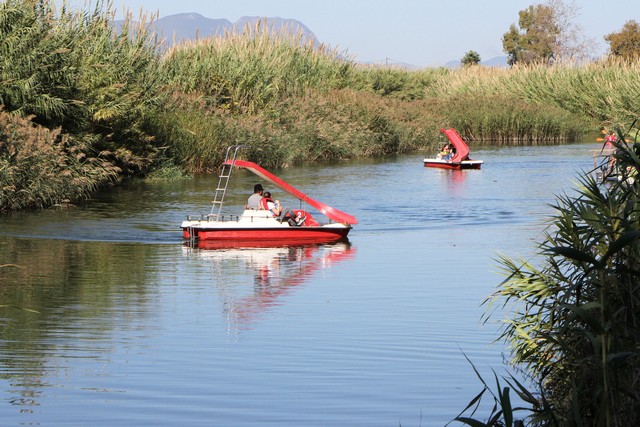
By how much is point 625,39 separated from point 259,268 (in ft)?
325

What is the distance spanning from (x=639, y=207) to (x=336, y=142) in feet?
134

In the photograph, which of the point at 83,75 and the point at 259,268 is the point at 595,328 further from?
the point at 83,75

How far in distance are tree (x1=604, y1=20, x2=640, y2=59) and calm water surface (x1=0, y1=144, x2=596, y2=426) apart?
284 ft

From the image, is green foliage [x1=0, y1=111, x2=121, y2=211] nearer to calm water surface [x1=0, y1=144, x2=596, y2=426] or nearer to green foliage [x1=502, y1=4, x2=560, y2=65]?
calm water surface [x1=0, y1=144, x2=596, y2=426]

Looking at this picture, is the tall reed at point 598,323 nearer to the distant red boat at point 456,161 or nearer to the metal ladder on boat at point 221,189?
the metal ladder on boat at point 221,189

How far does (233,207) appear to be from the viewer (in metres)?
30.5

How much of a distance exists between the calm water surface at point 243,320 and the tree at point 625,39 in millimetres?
86507

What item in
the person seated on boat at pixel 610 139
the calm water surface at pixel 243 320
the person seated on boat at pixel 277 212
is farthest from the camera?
the person seated on boat at pixel 277 212

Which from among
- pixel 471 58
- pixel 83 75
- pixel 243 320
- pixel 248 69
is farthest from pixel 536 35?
pixel 243 320

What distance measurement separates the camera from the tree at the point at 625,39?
112 meters

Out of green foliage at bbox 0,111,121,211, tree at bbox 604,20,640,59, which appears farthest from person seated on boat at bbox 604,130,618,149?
tree at bbox 604,20,640,59

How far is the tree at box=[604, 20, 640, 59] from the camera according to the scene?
112438 millimetres

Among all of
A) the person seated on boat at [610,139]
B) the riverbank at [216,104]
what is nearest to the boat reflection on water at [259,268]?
the person seated on boat at [610,139]

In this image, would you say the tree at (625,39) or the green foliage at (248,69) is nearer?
the green foliage at (248,69)
